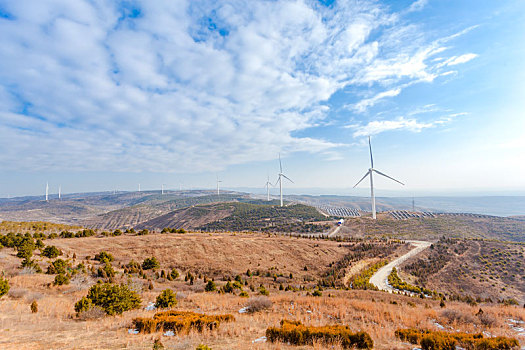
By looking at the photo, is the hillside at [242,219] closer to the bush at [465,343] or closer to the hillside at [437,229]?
the hillside at [437,229]

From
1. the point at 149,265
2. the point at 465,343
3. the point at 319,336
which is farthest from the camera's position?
the point at 149,265

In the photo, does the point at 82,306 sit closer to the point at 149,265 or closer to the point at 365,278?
the point at 149,265

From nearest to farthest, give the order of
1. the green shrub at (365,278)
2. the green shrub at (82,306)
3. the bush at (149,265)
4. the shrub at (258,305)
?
1. the green shrub at (82,306)
2. the shrub at (258,305)
3. the bush at (149,265)
4. the green shrub at (365,278)

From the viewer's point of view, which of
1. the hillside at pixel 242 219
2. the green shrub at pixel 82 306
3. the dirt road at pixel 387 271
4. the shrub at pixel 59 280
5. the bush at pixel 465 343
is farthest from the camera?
the hillside at pixel 242 219

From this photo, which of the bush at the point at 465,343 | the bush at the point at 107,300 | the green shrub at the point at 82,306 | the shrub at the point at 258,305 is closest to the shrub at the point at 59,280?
the bush at the point at 107,300

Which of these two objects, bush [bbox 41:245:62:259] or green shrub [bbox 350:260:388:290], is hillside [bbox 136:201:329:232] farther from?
bush [bbox 41:245:62:259]

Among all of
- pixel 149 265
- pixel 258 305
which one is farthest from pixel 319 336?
pixel 149 265

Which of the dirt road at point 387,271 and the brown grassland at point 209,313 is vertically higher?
the brown grassland at point 209,313

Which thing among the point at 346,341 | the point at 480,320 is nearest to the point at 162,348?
the point at 346,341

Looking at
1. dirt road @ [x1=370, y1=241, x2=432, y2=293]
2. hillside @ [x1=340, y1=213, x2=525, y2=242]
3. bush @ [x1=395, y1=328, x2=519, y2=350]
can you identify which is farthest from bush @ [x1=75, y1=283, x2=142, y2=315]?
hillside @ [x1=340, y1=213, x2=525, y2=242]

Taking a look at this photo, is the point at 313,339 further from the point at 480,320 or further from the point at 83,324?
the point at 480,320
